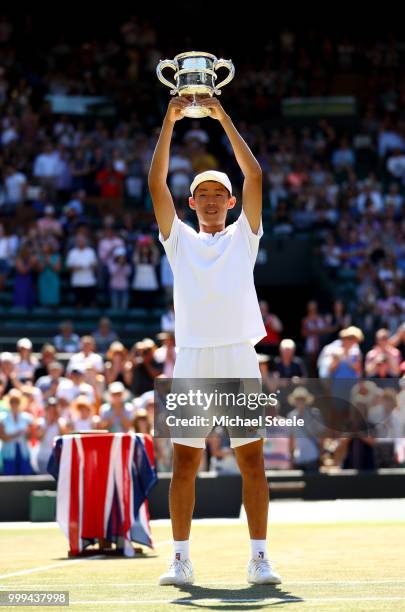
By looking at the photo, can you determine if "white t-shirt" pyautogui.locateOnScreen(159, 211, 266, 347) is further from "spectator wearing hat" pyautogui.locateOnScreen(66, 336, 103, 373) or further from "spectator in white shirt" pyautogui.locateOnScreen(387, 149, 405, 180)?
"spectator in white shirt" pyautogui.locateOnScreen(387, 149, 405, 180)

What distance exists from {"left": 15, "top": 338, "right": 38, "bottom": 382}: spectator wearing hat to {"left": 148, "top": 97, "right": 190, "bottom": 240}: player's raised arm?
1085 centimetres

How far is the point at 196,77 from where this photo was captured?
7359 millimetres

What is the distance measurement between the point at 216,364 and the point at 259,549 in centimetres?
94

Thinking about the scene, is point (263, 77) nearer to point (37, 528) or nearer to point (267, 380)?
point (267, 380)

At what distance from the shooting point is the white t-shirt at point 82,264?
71.3 ft

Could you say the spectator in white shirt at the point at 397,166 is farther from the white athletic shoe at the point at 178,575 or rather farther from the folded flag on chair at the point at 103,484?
the white athletic shoe at the point at 178,575

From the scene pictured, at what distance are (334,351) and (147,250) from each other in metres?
4.91

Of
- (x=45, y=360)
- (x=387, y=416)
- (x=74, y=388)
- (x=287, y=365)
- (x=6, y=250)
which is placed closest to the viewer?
(x=387, y=416)

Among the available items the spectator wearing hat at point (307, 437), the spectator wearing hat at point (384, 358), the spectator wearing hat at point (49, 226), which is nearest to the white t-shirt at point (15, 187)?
the spectator wearing hat at point (49, 226)

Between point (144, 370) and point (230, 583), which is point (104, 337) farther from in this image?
point (230, 583)

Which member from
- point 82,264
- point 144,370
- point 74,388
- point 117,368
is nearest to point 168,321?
point 82,264

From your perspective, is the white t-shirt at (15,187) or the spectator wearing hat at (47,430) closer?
the spectator wearing hat at (47,430)

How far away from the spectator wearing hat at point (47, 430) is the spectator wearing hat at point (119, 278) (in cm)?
651

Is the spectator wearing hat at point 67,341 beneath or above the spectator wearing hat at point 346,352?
above
